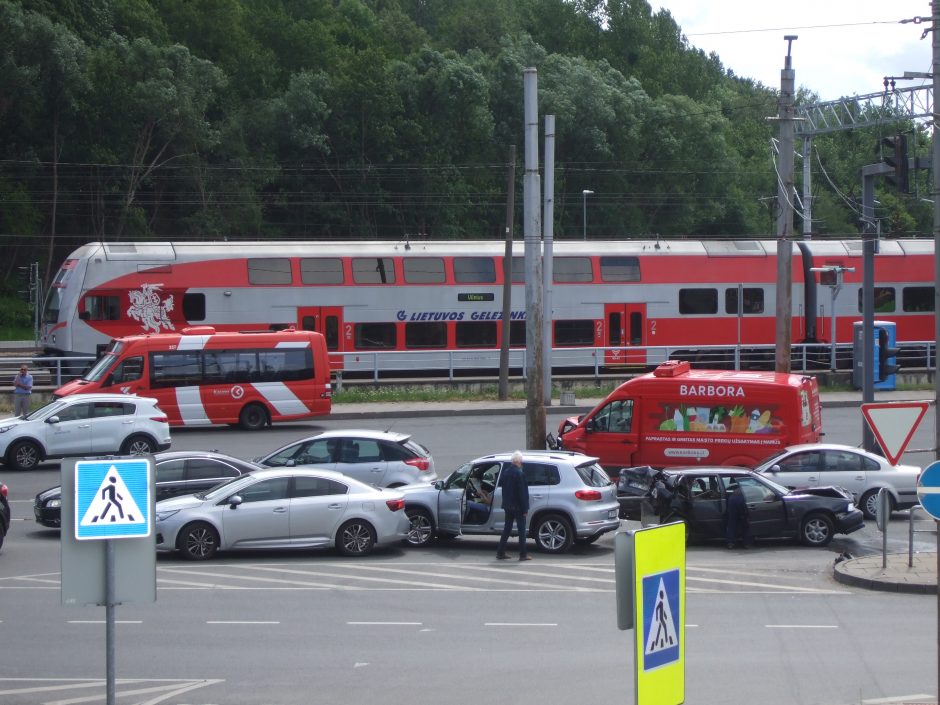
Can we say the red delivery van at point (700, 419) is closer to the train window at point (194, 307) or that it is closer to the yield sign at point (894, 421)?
the yield sign at point (894, 421)

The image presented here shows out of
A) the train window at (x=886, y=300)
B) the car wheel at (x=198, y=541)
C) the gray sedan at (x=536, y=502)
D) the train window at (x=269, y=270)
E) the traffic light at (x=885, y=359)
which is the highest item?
the train window at (x=269, y=270)

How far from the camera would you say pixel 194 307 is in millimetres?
35906

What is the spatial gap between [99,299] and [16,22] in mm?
23105

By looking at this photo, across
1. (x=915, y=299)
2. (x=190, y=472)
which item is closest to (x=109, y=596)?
(x=190, y=472)

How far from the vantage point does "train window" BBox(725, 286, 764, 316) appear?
1555 inches

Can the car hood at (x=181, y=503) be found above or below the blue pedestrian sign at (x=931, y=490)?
below

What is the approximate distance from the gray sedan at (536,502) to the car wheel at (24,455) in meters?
10.4

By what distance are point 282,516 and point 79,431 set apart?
9.63 m

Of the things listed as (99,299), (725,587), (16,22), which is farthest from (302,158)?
(725,587)

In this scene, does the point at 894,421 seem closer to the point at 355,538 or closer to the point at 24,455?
the point at 355,538

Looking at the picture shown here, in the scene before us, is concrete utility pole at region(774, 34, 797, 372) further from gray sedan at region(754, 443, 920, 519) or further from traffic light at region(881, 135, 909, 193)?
traffic light at region(881, 135, 909, 193)

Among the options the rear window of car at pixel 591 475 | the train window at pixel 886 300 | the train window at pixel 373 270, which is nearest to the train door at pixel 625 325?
the train window at pixel 373 270

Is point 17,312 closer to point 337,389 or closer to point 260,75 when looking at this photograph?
point 260,75

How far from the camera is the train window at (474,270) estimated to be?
3831 centimetres
